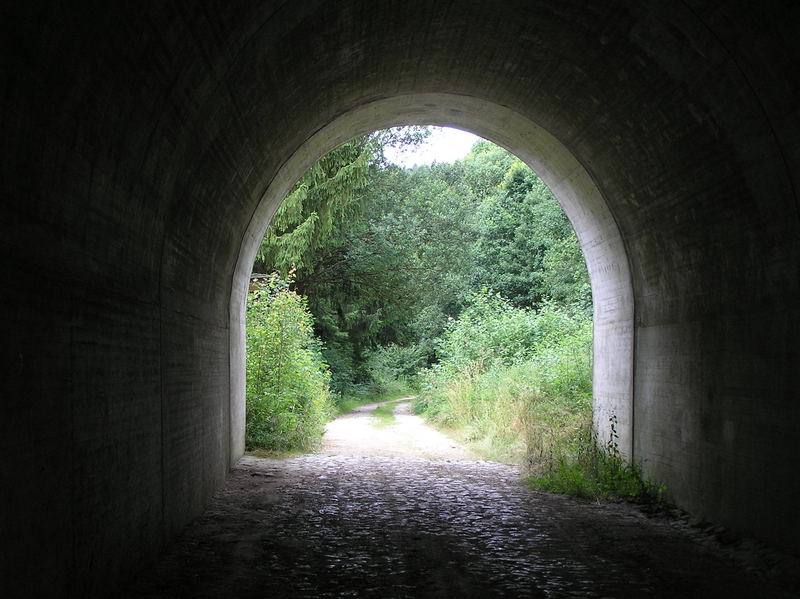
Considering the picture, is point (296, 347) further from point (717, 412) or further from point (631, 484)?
point (717, 412)

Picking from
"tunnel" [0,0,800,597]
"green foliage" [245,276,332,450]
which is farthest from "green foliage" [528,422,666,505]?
"green foliage" [245,276,332,450]

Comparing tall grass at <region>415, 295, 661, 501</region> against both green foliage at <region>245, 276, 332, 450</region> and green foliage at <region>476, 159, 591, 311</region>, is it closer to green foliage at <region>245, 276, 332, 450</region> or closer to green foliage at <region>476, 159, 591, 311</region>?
green foliage at <region>476, 159, 591, 311</region>

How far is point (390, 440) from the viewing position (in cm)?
1522

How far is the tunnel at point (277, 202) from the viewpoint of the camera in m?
3.48

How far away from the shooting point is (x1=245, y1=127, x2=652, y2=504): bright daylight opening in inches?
497

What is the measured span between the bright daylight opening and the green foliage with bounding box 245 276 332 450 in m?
0.03

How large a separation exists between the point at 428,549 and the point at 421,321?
25658 millimetres

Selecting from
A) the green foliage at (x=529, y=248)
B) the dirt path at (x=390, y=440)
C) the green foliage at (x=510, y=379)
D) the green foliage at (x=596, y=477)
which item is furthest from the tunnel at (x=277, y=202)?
the green foliage at (x=529, y=248)

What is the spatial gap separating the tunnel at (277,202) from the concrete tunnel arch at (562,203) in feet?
0.22

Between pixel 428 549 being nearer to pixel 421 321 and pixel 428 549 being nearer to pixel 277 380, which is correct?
pixel 277 380

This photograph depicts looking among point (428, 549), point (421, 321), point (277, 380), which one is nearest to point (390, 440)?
point (277, 380)

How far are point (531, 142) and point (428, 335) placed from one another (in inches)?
866

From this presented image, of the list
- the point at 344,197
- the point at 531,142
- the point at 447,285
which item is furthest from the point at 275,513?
the point at 447,285

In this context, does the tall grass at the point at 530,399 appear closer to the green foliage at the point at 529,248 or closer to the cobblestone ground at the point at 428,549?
the cobblestone ground at the point at 428,549
